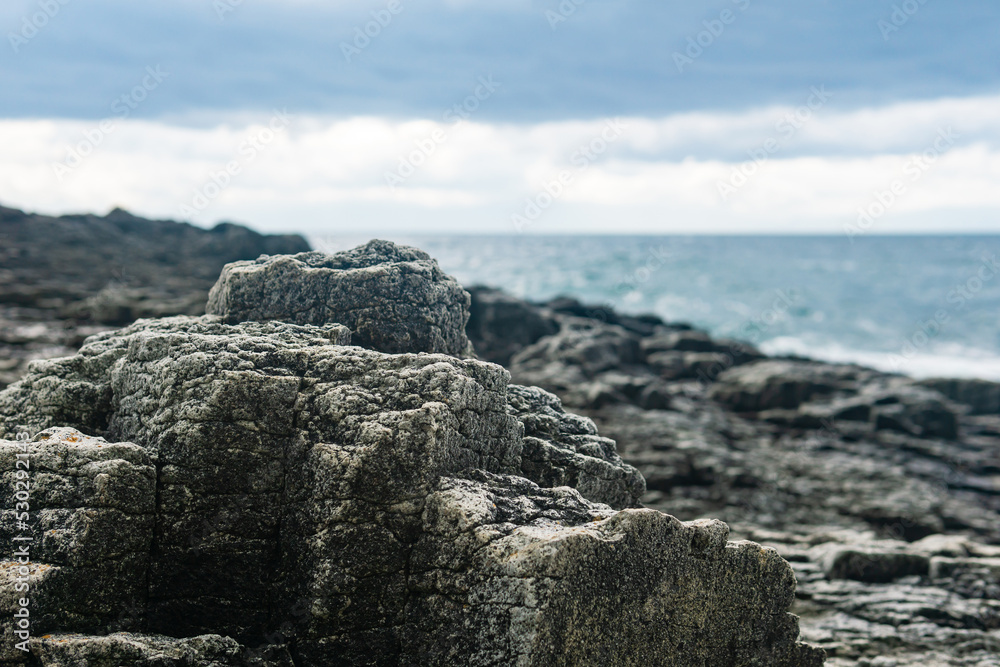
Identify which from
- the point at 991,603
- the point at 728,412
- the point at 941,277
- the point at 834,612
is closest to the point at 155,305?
the point at 728,412

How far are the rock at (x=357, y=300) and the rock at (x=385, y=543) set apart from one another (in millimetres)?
1338

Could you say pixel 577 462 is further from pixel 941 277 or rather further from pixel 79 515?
pixel 941 277

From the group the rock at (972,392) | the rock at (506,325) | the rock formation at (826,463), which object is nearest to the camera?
the rock formation at (826,463)

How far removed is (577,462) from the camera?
315 inches

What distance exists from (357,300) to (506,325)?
29.3 meters

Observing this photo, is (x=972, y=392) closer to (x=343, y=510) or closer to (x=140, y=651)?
(x=343, y=510)

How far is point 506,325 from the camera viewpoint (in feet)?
125

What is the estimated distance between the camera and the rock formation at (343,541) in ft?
19.1

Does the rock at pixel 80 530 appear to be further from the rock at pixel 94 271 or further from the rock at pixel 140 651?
the rock at pixel 94 271

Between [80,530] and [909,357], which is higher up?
[909,357]

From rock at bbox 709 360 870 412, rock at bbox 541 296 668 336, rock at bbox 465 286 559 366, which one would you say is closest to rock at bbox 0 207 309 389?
rock at bbox 465 286 559 366

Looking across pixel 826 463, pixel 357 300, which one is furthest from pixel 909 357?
pixel 357 300

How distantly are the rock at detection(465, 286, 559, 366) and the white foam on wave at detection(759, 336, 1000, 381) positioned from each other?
1997 cm

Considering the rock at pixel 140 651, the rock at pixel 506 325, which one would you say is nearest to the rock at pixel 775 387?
the rock at pixel 506 325
